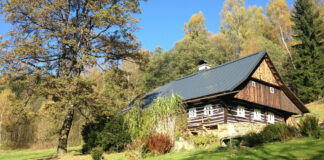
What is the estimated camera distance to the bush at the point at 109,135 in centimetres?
1530

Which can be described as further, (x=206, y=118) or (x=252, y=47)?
(x=252, y=47)

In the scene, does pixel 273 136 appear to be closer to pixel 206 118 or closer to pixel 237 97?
pixel 237 97

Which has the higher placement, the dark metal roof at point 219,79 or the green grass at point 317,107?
the dark metal roof at point 219,79

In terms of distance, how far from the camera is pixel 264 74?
21953 millimetres

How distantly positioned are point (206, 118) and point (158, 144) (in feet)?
27.7

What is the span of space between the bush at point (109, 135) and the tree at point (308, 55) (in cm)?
2695

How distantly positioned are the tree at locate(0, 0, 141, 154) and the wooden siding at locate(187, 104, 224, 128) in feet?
22.8

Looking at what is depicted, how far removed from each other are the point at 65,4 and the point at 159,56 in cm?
3137

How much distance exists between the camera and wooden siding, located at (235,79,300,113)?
19.7m

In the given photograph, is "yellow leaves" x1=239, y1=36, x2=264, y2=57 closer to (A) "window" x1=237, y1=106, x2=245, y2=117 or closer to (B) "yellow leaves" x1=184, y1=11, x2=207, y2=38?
(B) "yellow leaves" x1=184, y1=11, x2=207, y2=38

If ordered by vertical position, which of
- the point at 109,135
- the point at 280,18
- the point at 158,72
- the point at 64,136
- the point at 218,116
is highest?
the point at 280,18

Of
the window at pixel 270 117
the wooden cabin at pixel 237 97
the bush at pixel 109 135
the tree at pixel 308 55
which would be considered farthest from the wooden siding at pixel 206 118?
the tree at pixel 308 55

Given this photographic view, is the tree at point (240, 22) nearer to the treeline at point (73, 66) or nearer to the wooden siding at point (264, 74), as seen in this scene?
the treeline at point (73, 66)

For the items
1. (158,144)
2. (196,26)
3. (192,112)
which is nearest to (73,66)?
(158,144)
